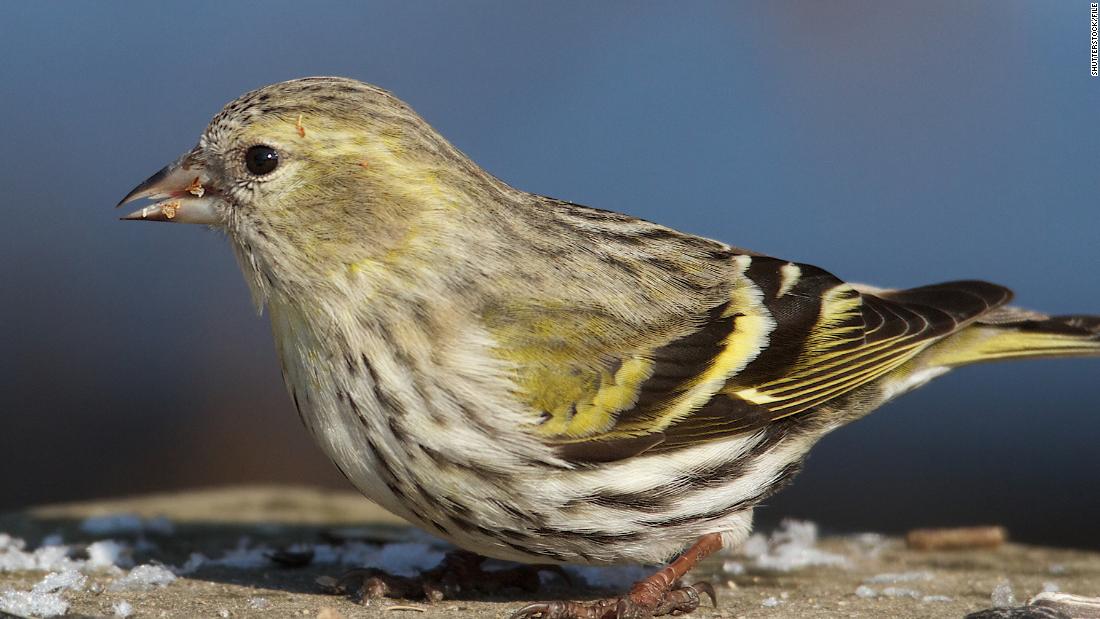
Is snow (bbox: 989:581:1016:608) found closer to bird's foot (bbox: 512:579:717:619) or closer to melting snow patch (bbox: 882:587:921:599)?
melting snow patch (bbox: 882:587:921:599)

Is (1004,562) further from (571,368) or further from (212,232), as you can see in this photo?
(212,232)

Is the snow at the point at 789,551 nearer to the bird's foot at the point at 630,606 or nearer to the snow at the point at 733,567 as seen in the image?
A: the snow at the point at 733,567

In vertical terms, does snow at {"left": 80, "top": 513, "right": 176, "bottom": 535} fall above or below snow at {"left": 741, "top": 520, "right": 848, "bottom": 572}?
below

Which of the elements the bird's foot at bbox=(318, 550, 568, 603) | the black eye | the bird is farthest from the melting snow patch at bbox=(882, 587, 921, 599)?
the black eye

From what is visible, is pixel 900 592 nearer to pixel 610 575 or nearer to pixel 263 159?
pixel 610 575

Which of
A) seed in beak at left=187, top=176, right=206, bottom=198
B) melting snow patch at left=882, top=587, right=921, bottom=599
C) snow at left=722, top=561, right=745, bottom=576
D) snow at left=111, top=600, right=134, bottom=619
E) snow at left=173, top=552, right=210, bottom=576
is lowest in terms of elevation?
snow at left=111, top=600, right=134, bottom=619

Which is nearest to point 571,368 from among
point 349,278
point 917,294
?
point 349,278
